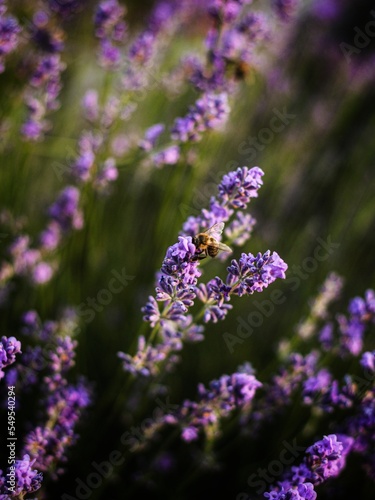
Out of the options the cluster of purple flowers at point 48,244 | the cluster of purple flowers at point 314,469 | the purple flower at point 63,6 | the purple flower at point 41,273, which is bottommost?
the cluster of purple flowers at point 314,469

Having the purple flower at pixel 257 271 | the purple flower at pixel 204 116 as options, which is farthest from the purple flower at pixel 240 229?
the purple flower at pixel 204 116

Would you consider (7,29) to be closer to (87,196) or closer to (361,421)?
(87,196)

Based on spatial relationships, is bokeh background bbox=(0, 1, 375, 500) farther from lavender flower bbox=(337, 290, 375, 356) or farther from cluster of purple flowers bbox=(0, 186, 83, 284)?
lavender flower bbox=(337, 290, 375, 356)

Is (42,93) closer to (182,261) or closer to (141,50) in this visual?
(141,50)

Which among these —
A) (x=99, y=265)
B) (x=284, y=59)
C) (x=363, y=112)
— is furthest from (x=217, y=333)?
(x=363, y=112)

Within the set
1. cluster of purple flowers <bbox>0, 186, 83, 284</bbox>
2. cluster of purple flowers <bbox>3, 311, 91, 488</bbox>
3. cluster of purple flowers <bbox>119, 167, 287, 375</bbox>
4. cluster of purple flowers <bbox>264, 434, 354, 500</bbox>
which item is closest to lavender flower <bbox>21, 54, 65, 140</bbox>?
cluster of purple flowers <bbox>0, 186, 83, 284</bbox>

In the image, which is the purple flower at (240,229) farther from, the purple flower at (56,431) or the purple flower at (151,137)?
the purple flower at (56,431)
